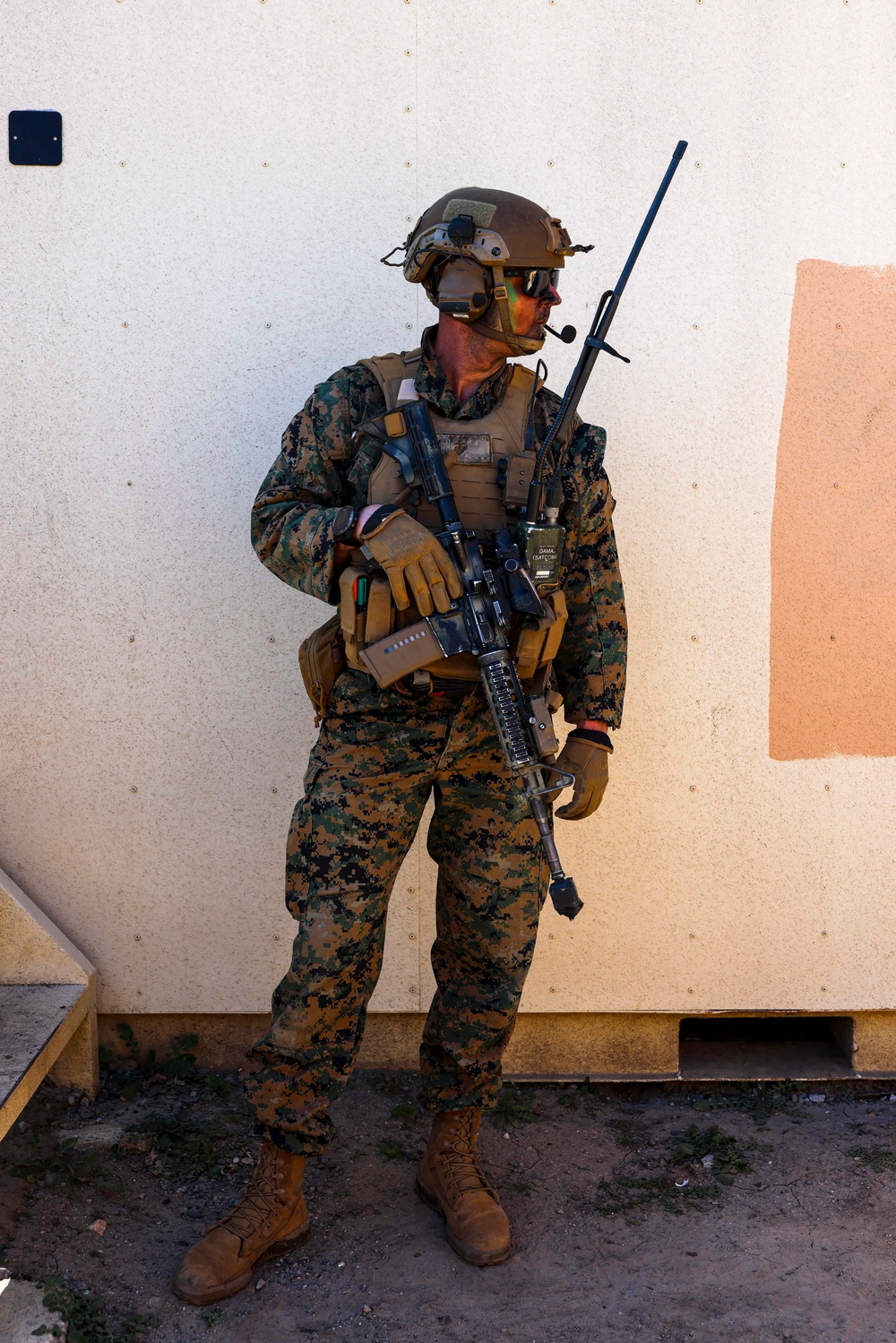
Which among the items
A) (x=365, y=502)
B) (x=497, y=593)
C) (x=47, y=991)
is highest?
(x=365, y=502)

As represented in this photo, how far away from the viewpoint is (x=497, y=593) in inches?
96.5

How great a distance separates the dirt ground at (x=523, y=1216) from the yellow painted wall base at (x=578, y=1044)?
7cm

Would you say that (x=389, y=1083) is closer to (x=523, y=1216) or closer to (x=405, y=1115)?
(x=405, y=1115)

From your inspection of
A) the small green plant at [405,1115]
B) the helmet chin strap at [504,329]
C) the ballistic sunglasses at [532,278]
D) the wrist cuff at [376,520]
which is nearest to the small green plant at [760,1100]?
the small green plant at [405,1115]

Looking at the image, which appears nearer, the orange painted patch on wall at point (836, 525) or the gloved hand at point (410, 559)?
the gloved hand at point (410, 559)

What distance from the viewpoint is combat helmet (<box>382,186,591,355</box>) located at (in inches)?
96.0

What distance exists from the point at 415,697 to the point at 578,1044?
1401 mm

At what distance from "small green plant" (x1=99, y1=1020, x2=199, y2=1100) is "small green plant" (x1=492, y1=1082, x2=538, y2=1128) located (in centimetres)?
85

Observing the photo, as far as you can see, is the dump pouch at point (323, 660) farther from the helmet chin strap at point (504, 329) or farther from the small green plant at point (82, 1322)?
the small green plant at point (82, 1322)

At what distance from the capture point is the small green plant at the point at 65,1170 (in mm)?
2828

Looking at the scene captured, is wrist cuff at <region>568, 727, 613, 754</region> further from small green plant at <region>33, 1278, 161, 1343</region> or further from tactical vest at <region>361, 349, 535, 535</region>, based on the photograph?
small green plant at <region>33, 1278, 161, 1343</region>

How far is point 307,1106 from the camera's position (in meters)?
2.53

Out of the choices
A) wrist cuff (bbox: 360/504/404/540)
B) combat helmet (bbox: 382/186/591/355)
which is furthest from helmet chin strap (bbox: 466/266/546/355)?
wrist cuff (bbox: 360/504/404/540)

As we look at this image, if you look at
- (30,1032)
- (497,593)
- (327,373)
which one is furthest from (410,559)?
(30,1032)
